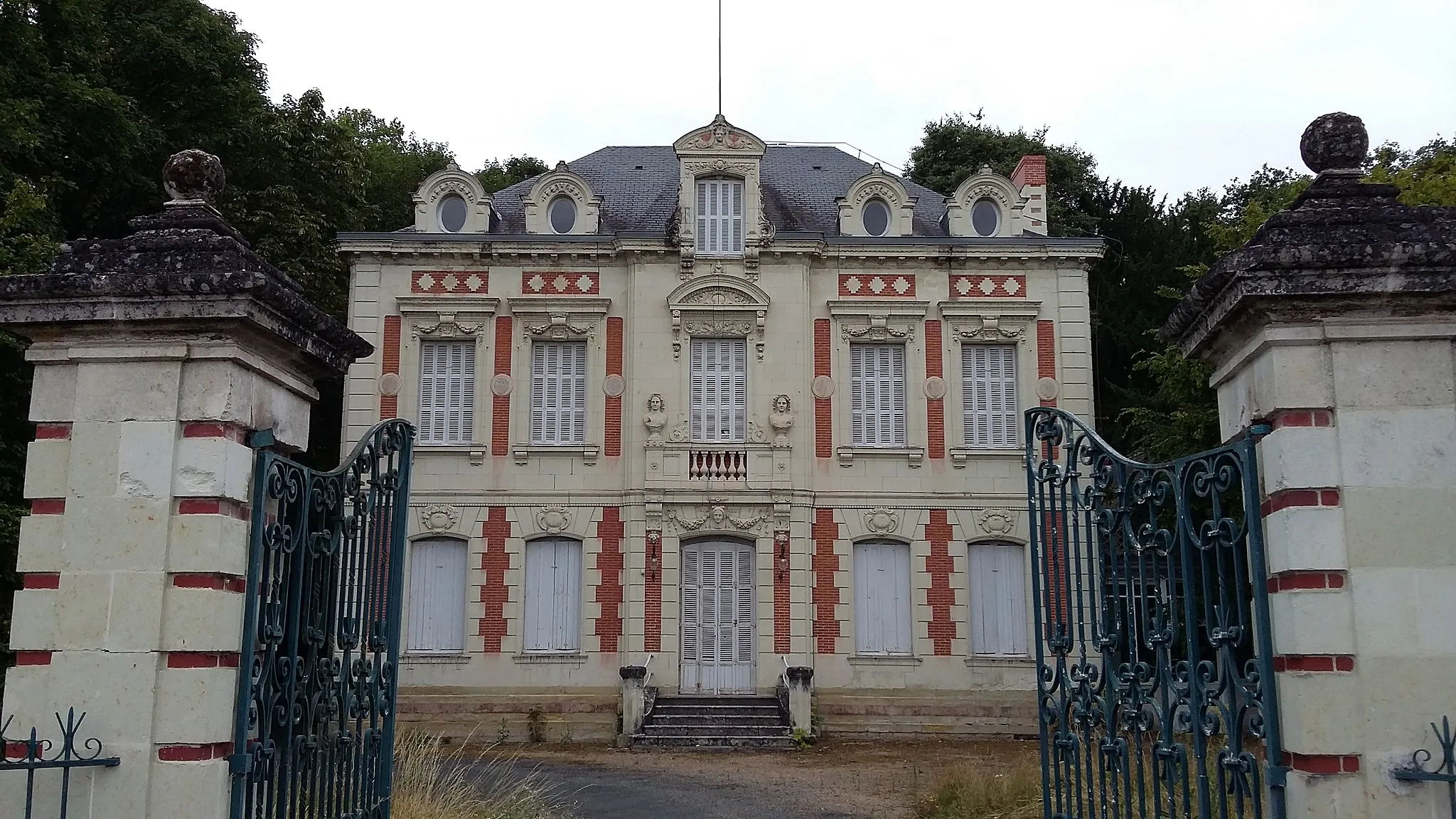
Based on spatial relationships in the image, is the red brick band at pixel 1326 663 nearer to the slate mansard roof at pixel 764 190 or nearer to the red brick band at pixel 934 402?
the red brick band at pixel 934 402

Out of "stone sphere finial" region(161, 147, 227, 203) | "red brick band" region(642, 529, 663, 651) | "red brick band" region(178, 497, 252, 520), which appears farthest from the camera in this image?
"red brick band" region(642, 529, 663, 651)

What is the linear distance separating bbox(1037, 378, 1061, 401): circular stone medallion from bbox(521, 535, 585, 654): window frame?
7.25m

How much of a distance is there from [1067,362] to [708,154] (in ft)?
20.8

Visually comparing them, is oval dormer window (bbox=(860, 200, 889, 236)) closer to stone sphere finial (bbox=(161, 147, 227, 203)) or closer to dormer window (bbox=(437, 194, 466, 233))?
dormer window (bbox=(437, 194, 466, 233))

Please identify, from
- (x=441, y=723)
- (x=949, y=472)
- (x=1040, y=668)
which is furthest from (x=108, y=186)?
(x=1040, y=668)

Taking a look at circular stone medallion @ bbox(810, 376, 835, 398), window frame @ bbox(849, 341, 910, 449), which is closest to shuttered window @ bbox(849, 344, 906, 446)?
window frame @ bbox(849, 341, 910, 449)

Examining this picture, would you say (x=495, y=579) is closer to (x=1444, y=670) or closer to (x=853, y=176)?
(x=853, y=176)

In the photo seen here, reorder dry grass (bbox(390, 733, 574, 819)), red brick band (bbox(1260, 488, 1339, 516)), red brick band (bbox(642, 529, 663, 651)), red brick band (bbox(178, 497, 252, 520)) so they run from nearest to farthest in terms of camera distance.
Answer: red brick band (bbox(1260, 488, 1339, 516))
red brick band (bbox(178, 497, 252, 520))
dry grass (bbox(390, 733, 574, 819))
red brick band (bbox(642, 529, 663, 651))

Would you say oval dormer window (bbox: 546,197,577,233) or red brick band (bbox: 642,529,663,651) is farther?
oval dormer window (bbox: 546,197,577,233)

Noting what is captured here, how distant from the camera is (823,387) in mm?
18125

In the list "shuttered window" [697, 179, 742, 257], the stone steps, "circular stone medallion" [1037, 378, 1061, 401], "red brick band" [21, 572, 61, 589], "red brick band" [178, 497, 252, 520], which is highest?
"shuttered window" [697, 179, 742, 257]

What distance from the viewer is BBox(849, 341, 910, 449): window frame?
59.4 ft

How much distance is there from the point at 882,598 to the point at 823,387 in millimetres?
3262

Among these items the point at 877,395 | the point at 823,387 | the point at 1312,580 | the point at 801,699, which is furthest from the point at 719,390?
the point at 1312,580
